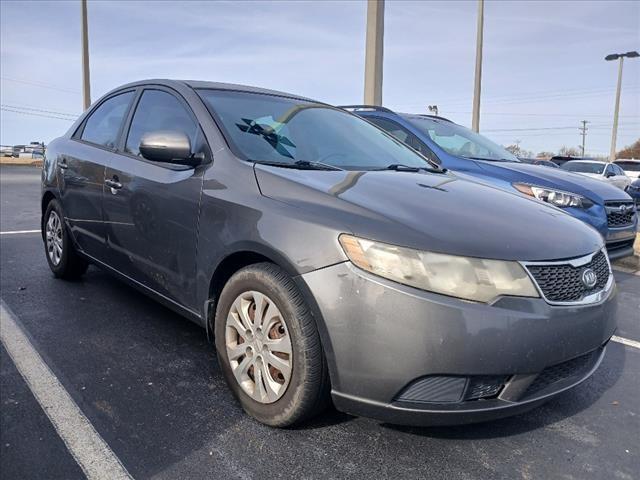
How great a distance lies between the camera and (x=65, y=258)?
4383 mm

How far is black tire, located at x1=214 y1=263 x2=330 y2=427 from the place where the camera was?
210cm

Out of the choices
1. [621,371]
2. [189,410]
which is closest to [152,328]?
[189,410]

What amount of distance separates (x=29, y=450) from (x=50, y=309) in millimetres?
1896

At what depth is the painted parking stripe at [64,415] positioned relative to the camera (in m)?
2.02

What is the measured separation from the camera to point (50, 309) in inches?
149

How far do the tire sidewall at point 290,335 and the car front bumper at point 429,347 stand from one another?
0.11m

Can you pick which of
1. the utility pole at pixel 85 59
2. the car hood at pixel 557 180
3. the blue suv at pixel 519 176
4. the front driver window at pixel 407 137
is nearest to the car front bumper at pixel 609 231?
the blue suv at pixel 519 176

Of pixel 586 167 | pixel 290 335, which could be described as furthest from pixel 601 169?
pixel 290 335

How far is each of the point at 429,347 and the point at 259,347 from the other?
0.80 metres

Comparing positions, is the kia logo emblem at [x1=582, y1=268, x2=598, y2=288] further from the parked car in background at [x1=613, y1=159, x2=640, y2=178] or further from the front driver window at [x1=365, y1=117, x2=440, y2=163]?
the parked car in background at [x1=613, y1=159, x2=640, y2=178]

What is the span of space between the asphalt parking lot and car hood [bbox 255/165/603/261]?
33.5 inches

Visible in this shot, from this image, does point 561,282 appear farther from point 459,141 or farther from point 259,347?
point 459,141

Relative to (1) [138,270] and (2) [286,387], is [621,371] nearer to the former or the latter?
(2) [286,387]

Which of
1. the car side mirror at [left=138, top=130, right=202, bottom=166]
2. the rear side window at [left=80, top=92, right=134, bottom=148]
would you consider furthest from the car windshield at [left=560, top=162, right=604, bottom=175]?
the car side mirror at [left=138, top=130, right=202, bottom=166]
